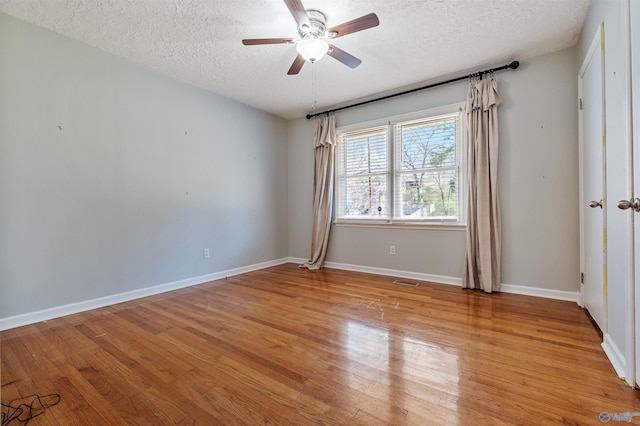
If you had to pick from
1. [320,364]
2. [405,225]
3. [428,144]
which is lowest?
[320,364]

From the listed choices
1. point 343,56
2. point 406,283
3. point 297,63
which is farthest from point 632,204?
point 297,63

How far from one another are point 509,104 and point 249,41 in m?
2.82

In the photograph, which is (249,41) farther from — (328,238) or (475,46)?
(328,238)

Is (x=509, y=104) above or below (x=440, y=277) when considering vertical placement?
above

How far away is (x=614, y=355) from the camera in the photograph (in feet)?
5.28

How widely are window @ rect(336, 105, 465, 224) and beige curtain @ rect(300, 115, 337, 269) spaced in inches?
6.2

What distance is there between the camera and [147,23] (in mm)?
2342

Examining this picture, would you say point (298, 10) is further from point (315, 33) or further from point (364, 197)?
point (364, 197)

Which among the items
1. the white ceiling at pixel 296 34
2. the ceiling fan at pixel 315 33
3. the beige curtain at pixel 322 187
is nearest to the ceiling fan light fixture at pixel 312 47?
the ceiling fan at pixel 315 33

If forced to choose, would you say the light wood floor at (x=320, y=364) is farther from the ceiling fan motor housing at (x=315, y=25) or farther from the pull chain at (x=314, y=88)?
the pull chain at (x=314, y=88)

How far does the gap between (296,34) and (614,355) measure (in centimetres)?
332

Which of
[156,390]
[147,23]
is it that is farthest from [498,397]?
[147,23]

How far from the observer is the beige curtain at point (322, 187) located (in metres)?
4.34

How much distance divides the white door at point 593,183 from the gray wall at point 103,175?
→ 3896 millimetres
